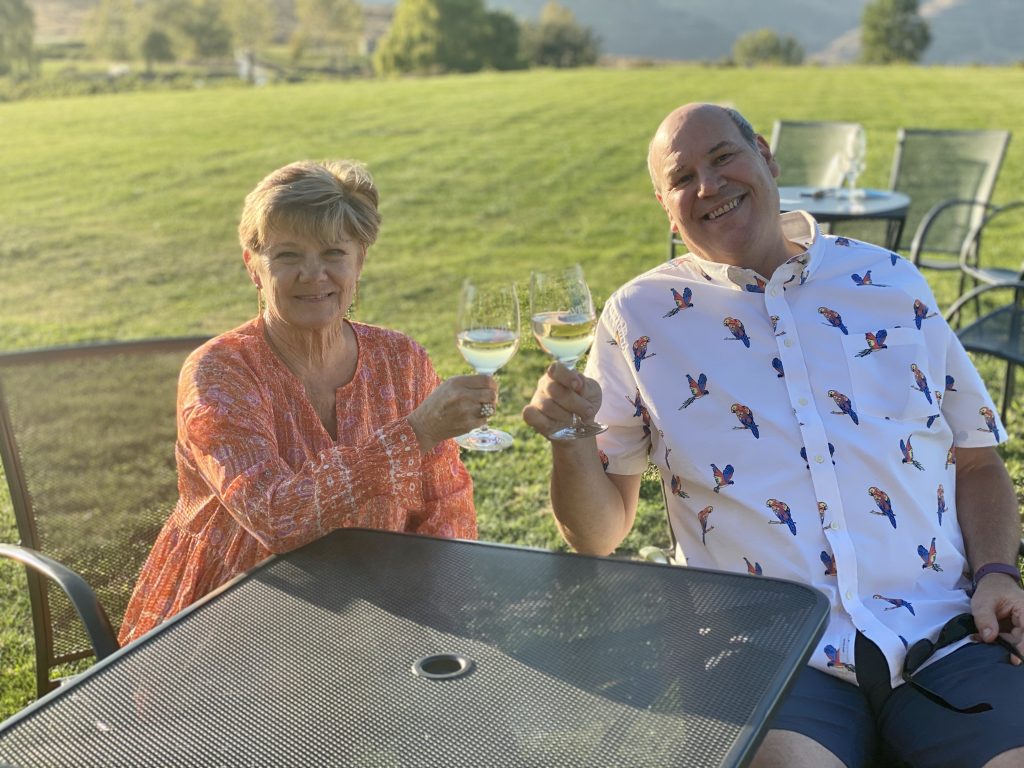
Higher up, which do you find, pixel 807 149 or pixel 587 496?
pixel 587 496

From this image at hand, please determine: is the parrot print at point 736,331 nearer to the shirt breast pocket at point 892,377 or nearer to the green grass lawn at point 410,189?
the shirt breast pocket at point 892,377

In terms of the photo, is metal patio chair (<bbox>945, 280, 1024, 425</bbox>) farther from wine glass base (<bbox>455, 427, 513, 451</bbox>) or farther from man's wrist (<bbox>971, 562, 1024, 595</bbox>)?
wine glass base (<bbox>455, 427, 513, 451</bbox>)

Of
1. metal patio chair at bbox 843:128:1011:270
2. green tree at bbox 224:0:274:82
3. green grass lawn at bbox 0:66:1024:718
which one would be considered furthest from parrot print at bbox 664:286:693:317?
green tree at bbox 224:0:274:82

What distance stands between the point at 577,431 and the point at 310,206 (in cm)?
77

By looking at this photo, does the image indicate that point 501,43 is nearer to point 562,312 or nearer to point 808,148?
point 808,148

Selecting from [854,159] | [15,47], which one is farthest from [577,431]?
[15,47]

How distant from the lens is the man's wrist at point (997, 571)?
7.14 feet

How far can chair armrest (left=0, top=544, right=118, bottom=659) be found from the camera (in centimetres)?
187

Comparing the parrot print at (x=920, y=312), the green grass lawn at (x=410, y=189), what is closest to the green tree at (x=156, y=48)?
the green grass lawn at (x=410, y=189)

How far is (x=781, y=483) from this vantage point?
A: 216 centimetres

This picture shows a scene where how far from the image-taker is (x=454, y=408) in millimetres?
1875

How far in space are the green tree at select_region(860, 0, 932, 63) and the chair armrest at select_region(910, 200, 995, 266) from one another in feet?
211

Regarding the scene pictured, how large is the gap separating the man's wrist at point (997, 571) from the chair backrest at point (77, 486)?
1849 mm

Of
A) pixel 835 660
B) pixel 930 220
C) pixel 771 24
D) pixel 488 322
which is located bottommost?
pixel 771 24
